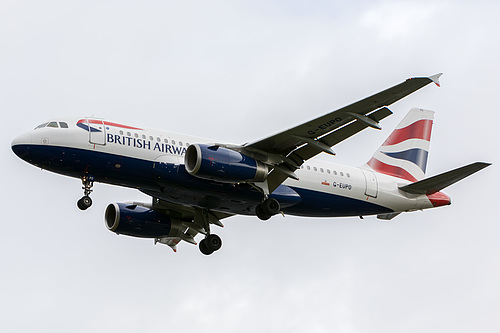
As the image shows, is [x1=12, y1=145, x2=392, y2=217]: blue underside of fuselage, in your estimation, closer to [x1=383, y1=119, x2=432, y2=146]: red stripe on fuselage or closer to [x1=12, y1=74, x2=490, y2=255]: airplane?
[x1=12, y1=74, x2=490, y2=255]: airplane

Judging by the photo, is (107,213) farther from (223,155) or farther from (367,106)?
(367,106)

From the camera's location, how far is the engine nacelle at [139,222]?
40.8 metres

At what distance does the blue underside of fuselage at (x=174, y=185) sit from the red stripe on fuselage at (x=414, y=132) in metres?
5.75

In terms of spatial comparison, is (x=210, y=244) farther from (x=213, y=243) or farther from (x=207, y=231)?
(x=207, y=231)

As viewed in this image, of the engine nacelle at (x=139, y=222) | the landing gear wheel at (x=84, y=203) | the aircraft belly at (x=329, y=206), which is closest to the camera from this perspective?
the landing gear wheel at (x=84, y=203)

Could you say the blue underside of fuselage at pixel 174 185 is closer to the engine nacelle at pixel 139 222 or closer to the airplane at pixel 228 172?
the airplane at pixel 228 172

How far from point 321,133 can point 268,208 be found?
4.02 metres

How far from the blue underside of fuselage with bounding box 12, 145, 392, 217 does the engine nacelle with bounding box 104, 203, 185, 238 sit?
3848 mm

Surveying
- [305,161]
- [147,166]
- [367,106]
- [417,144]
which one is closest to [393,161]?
[417,144]

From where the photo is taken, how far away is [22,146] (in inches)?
1336

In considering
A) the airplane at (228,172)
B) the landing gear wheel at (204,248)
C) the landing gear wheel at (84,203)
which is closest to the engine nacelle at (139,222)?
the airplane at (228,172)

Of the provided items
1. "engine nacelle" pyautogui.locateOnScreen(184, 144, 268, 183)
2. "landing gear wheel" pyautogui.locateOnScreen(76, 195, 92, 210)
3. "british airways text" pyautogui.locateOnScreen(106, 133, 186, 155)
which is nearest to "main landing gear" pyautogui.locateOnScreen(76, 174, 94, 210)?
"landing gear wheel" pyautogui.locateOnScreen(76, 195, 92, 210)

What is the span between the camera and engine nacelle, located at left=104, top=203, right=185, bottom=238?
40.8 meters

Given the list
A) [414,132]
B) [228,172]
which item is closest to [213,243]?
[228,172]
